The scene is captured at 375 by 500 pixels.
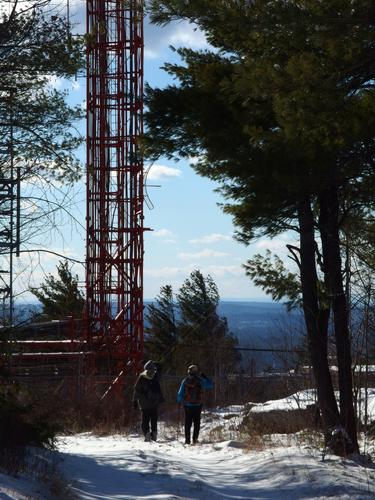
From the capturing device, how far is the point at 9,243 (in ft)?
43.8

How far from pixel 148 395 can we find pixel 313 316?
16.7 feet

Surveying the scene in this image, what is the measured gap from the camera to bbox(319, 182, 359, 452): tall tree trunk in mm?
14125

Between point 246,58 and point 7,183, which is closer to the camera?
point 246,58

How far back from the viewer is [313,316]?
1438 centimetres

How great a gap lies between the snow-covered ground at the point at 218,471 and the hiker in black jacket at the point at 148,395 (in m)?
0.94

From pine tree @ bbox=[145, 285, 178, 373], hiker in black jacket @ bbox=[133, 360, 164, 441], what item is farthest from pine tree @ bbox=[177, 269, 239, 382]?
hiker in black jacket @ bbox=[133, 360, 164, 441]

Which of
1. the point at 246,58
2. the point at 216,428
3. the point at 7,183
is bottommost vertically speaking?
the point at 216,428

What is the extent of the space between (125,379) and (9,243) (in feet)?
50.1

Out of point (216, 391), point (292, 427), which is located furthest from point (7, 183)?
point (216, 391)

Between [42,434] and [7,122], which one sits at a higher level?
[7,122]

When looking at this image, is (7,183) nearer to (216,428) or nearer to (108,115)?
(216,428)

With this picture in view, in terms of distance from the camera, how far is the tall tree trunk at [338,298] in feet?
46.3

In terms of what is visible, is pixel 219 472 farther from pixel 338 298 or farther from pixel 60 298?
pixel 60 298

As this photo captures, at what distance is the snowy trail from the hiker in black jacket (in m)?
2.29
